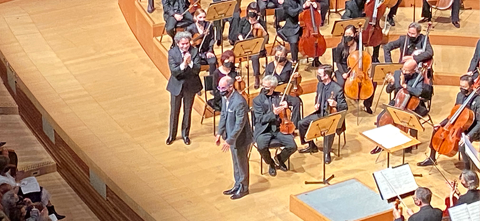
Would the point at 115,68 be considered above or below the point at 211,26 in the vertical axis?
below

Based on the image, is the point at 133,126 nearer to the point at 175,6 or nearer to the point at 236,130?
the point at 175,6

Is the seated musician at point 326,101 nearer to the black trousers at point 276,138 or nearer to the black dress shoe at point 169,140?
the black trousers at point 276,138

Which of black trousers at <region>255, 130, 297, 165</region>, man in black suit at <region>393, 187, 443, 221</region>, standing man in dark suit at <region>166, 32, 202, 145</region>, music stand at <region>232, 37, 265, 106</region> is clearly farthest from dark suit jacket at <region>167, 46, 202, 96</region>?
man in black suit at <region>393, 187, 443, 221</region>

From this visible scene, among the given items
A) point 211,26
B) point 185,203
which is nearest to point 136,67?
point 211,26

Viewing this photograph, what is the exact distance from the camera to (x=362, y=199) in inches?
320

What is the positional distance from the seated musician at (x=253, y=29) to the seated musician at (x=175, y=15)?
1.74 feet

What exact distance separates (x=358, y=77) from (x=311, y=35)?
0.82m

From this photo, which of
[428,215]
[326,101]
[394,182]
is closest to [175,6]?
[326,101]

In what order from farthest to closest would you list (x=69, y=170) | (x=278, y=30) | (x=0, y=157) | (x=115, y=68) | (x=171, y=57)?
(x=115, y=68) → (x=278, y=30) → (x=69, y=170) → (x=171, y=57) → (x=0, y=157)

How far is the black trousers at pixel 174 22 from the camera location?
10.1 m

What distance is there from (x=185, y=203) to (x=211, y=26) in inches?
89.8

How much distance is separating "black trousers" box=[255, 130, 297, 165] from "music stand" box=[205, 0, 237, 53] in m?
1.73

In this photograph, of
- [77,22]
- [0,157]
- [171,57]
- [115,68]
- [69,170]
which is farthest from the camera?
Result: [77,22]

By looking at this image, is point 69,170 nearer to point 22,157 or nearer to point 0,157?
point 22,157
